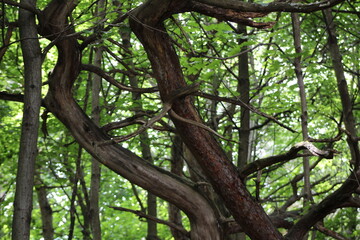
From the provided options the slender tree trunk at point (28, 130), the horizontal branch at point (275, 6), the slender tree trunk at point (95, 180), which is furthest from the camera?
the slender tree trunk at point (95, 180)

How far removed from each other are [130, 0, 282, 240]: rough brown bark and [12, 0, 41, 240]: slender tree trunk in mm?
744

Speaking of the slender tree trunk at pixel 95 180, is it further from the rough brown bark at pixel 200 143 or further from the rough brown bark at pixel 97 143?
the rough brown bark at pixel 200 143

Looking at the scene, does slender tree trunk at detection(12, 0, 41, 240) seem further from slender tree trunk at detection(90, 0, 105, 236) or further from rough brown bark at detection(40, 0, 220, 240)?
slender tree trunk at detection(90, 0, 105, 236)

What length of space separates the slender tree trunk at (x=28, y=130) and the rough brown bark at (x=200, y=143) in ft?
2.44

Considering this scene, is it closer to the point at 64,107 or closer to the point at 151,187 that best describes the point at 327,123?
the point at 151,187

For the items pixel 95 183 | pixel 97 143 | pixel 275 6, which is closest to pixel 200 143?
pixel 97 143

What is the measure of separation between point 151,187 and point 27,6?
179 centimetres

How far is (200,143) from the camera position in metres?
3.63

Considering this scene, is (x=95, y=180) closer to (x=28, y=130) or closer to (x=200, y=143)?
(x=200, y=143)

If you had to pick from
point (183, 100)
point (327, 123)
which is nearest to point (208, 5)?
point (183, 100)

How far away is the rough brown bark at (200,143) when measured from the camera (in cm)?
340

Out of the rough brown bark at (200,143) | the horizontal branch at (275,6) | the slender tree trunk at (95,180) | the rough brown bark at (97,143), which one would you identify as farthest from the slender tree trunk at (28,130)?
the slender tree trunk at (95,180)

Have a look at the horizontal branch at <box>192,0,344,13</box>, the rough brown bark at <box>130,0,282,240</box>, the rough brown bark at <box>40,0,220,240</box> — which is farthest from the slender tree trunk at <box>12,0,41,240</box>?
the horizontal branch at <box>192,0,344,13</box>

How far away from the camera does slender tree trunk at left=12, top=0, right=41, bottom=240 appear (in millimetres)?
2781
